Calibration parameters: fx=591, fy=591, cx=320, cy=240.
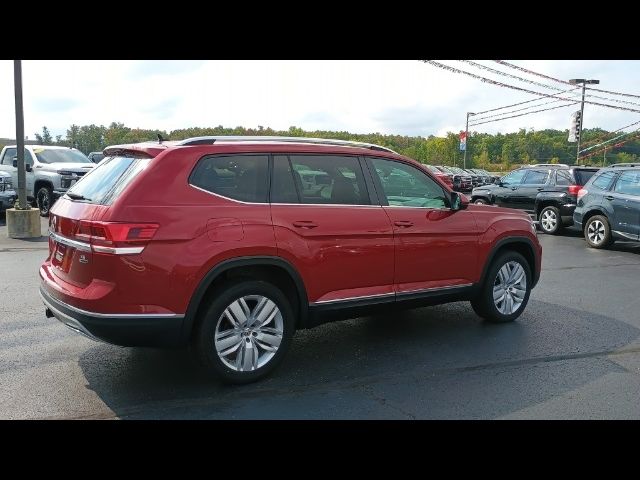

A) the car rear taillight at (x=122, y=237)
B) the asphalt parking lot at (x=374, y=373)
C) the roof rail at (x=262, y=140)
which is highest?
the roof rail at (x=262, y=140)

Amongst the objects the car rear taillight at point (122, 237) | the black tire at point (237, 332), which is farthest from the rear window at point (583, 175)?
the car rear taillight at point (122, 237)

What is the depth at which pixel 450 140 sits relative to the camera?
85375 mm

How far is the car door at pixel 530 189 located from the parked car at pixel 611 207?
6.52 ft

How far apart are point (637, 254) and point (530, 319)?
654 centimetres

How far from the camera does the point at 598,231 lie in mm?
12062

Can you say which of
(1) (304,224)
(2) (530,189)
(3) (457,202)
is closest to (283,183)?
(1) (304,224)

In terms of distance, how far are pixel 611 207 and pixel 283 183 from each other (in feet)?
30.5

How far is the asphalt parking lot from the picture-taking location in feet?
12.9

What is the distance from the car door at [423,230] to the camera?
16.8 feet

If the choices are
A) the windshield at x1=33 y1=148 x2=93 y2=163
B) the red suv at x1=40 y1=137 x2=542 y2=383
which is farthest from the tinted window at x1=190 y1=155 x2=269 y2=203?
the windshield at x1=33 y1=148 x2=93 y2=163

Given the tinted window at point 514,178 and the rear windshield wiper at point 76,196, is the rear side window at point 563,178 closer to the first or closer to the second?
the tinted window at point 514,178

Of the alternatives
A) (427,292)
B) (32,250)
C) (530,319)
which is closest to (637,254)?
(530,319)

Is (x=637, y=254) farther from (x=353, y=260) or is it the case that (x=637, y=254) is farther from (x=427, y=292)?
(x=353, y=260)

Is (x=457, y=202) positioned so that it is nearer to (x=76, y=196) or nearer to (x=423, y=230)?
(x=423, y=230)
